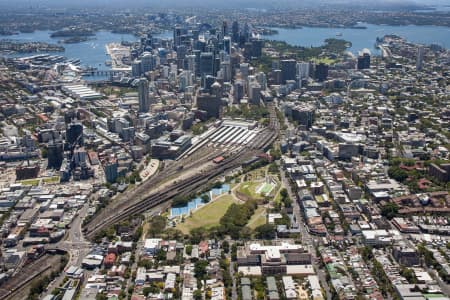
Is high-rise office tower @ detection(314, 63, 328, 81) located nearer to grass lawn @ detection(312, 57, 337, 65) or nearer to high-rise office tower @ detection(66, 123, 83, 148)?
grass lawn @ detection(312, 57, 337, 65)

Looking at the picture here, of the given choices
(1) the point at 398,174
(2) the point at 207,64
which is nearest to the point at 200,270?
(1) the point at 398,174

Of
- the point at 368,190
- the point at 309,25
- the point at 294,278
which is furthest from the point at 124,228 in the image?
the point at 309,25

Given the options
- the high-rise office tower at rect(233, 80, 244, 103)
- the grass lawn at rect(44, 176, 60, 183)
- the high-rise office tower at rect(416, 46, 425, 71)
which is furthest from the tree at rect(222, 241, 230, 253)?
the high-rise office tower at rect(416, 46, 425, 71)

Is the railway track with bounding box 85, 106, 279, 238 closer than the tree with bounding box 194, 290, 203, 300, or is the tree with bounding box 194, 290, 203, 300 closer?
the tree with bounding box 194, 290, 203, 300

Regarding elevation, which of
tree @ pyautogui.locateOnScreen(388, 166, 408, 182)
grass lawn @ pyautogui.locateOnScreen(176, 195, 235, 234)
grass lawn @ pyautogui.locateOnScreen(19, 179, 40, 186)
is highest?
tree @ pyautogui.locateOnScreen(388, 166, 408, 182)

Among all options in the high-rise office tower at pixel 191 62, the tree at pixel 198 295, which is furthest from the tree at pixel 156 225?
the high-rise office tower at pixel 191 62

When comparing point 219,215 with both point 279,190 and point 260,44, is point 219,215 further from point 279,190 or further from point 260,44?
point 260,44

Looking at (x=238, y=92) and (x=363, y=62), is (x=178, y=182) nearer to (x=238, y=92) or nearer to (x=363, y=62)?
(x=238, y=92)

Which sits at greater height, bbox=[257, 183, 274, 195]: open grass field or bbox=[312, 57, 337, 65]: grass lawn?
bbox=[312, 57, 337, 65]: grass lawn
